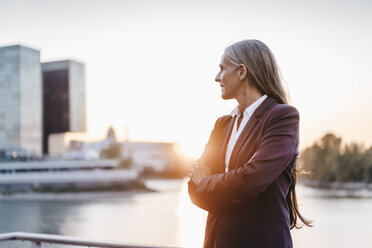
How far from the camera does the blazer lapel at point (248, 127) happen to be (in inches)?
36.0

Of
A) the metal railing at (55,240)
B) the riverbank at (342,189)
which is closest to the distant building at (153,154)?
the riverbank at (342,189)

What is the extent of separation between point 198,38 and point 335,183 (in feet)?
128

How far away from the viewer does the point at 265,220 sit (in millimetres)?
882

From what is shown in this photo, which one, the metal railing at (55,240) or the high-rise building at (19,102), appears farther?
the high-rise building at (19,102)

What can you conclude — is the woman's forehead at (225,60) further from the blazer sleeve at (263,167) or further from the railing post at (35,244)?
the railing post at (35,244)

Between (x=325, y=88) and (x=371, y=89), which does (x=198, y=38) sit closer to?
→ (x=325, y=88)

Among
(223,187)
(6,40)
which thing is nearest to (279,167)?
(223,187)

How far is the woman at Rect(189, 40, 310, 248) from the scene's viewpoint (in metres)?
0.84

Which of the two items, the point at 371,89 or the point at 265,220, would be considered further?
the point at 371,89

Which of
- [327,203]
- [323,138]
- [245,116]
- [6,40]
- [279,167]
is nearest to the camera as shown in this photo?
[279,167]

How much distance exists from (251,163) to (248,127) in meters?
0.10

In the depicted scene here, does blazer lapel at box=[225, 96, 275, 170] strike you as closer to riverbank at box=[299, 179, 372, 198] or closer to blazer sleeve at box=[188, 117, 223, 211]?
blazer sleeve at box=[188, 117, 223, 211]

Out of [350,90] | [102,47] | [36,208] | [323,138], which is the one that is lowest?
[36,208]

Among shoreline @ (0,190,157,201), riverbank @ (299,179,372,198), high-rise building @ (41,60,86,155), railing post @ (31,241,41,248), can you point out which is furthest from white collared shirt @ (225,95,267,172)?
high-rise building @ (41,60,86,155)
